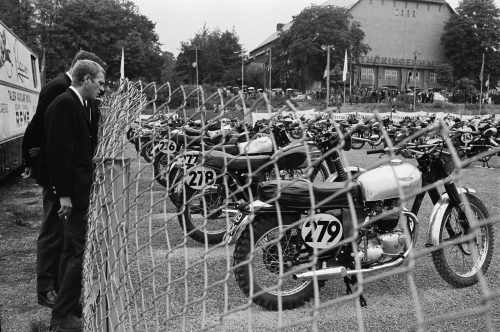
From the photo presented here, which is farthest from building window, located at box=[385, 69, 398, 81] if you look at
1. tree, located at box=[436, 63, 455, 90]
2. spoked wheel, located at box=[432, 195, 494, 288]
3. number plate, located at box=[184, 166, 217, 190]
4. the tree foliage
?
spoked wheel, located at box=[432, 195, 494, 288]

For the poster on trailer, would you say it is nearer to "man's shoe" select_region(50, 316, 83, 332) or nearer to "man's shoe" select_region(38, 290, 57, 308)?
"man's shoe" select_region(38, 290, 57, 308)

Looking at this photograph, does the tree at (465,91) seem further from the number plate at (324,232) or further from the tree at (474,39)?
the number plate at (324,232)

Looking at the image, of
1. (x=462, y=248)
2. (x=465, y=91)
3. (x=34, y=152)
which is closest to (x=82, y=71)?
→ (x=34, y=152)

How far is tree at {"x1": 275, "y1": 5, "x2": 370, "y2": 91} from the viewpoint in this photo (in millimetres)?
59438

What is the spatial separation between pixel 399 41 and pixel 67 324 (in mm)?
70757

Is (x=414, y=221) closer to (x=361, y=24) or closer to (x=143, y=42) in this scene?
(x=143, y=42)

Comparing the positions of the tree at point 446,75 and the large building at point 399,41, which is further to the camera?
the large building at point 399,41

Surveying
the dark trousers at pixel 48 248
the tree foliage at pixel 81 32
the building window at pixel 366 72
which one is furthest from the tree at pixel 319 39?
the dark trousers at pixel 48 248

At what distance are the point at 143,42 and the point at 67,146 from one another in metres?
60.1

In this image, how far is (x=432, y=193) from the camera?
3988 millimetres

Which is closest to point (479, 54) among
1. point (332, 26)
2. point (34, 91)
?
point (332, 26)

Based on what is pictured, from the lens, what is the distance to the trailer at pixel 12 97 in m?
7.56

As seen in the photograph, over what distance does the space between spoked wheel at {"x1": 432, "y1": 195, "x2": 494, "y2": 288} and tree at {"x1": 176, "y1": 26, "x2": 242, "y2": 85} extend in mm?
62914

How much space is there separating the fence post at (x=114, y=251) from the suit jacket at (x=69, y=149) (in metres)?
0.72
